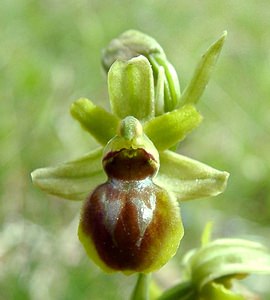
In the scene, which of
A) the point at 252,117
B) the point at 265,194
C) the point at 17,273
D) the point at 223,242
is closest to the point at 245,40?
the point at 252,117

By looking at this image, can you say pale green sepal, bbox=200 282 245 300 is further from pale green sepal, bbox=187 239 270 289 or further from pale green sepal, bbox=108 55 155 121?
pale green sepal, bbox=108 55 155 121

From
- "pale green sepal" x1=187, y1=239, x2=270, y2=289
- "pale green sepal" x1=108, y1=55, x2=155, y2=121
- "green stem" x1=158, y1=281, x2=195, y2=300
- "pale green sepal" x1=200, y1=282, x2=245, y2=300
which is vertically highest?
"pale green sepal" x1=108, y1=55, x2=155, y2=121

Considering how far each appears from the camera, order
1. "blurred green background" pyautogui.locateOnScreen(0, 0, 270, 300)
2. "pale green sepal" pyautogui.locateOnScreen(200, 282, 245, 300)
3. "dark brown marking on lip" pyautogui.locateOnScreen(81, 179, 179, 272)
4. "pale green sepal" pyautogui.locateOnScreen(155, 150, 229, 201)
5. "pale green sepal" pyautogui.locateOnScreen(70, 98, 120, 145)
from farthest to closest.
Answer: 1. "blurred green background" pyautogui.locateOnScreen(0, 0, 270, 300)
2. "pale green sepal" pyautogui.locateOnScreen(200, 282, 245, 300)
3. "pale green sepal" pyautogui.locateOnScreen(70, 98, 120, 145)
4. "pale green sepal" pyautogui.locateOnScreen(155, 150, 229, 201)
5. "dark brown marking on lip" pyautogui.locateOnScreen(81, 179, 179, 272)

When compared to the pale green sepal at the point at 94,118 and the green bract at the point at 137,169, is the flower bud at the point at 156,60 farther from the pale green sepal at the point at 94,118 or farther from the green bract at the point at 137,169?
the pale green sepal at the point at 94,118

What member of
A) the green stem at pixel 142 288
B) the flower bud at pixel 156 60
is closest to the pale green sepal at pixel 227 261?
the green stem at pixel 142 288

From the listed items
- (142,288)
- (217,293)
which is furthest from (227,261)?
(142,288)

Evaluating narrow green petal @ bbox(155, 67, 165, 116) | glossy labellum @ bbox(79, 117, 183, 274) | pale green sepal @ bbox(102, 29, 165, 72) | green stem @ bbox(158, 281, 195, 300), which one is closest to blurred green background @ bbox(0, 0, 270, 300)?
green stem @ bbox(158, 281, 195, 300)

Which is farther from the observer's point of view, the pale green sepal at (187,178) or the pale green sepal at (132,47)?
the pale green sepal at (132,47)

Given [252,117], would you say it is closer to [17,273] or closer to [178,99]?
[17,273]
